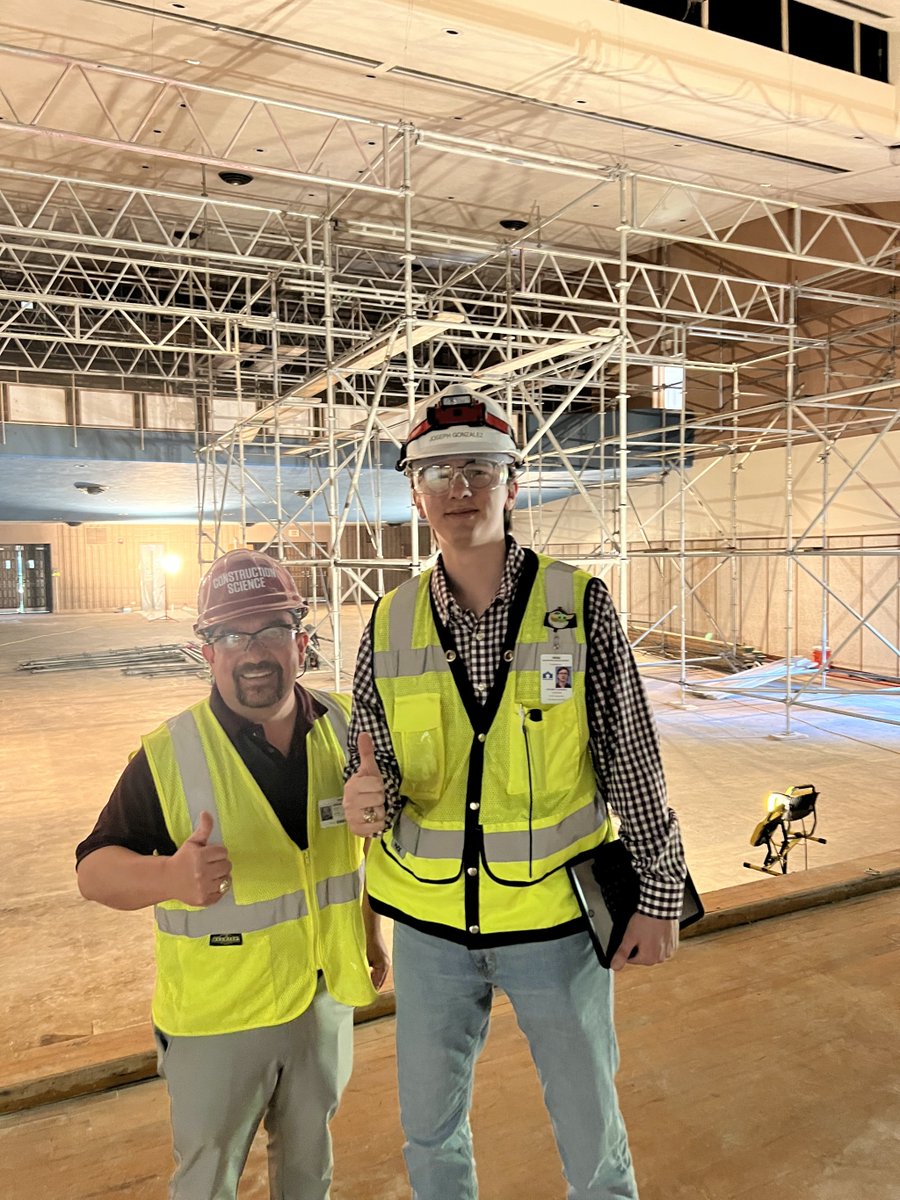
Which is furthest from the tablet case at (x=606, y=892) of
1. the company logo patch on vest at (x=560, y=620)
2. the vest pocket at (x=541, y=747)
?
the company logo patch on vest at (x=560, y=620)

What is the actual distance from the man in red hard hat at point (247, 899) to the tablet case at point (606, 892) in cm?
62

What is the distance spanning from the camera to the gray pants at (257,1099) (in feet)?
6.39

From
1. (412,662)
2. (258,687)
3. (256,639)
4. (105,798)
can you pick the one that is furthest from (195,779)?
(105,798)

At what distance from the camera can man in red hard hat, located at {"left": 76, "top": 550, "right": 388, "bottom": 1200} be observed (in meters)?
1.97

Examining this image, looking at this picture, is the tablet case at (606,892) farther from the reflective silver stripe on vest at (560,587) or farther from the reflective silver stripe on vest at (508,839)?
the reflective silver stripe on vest at (560,587)

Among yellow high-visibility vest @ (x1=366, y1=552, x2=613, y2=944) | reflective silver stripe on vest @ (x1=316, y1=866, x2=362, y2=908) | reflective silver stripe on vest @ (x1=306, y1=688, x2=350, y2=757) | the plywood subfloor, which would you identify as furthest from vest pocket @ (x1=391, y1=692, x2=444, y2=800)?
the plywood subfloor

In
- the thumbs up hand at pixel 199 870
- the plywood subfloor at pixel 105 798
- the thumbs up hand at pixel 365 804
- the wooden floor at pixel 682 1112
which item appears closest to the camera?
the thumbs up hand at pixel 199 870

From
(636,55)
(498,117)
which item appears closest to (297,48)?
(498,117)

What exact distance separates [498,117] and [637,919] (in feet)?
37.0

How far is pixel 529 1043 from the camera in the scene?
2072 millimetres

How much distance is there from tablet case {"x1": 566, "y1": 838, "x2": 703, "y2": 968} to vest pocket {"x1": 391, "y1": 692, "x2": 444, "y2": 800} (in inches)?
15.4

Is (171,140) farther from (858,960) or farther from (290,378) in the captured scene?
(858,960)

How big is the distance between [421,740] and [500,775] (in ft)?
0.68

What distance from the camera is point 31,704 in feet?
43.8
